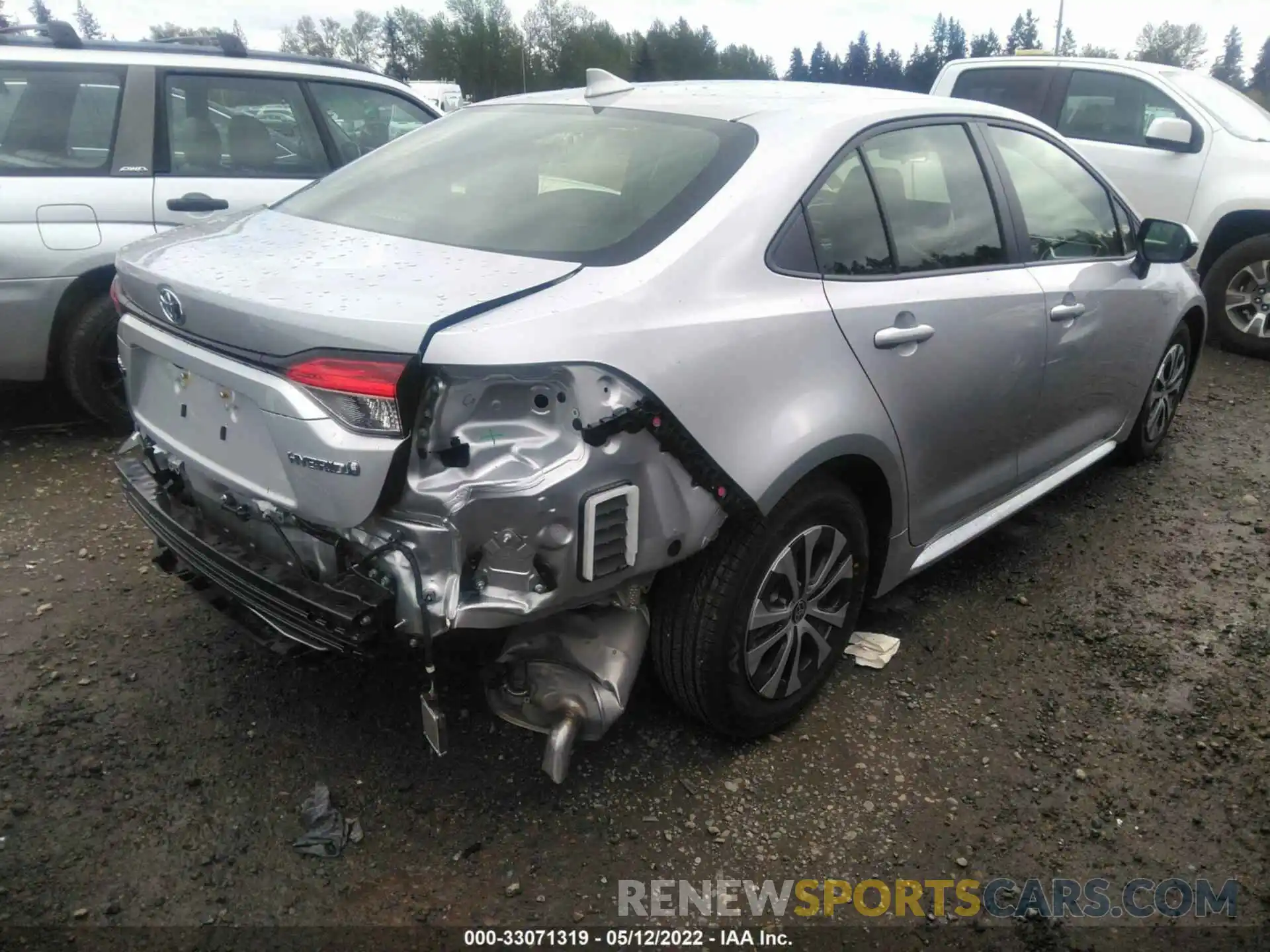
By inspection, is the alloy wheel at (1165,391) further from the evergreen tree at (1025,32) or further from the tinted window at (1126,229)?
the evergreen tree at (1025,32)

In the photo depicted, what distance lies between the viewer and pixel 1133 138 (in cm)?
709

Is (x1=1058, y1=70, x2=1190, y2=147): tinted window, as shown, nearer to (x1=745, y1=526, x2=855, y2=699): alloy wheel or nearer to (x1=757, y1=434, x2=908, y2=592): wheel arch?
(x1=757, y1=434, x2=908, y2=592): wheel arch

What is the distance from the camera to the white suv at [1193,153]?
661 centimetres

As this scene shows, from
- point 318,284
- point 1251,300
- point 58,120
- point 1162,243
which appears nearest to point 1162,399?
point 1162,243

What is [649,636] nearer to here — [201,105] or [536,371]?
[536,371]

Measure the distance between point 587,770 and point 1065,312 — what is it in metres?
2.20

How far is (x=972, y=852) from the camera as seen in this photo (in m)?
2.37

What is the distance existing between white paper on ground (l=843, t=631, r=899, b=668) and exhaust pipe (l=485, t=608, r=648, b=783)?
994mm

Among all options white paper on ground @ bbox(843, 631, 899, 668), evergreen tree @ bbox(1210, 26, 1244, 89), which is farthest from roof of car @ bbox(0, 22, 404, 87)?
evergreen tree @ bbox(1210, 26, 1244, 89)

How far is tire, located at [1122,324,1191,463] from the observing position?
14.6ft

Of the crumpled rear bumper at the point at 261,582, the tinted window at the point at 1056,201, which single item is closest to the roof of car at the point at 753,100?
the tinted window at the point at 1056,201

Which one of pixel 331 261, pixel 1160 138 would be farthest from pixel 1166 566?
pixel 1160 138

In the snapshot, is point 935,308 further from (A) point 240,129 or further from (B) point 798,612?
(A) point 240,129

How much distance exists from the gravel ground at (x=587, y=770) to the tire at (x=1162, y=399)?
3.82 feet
